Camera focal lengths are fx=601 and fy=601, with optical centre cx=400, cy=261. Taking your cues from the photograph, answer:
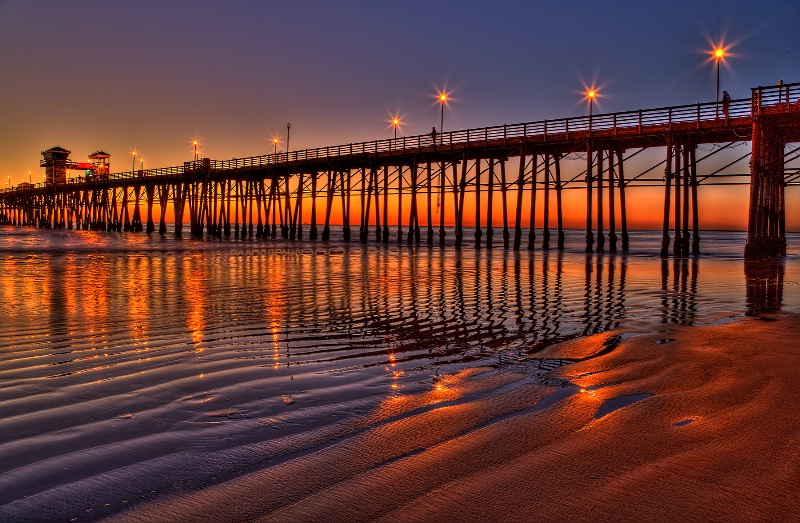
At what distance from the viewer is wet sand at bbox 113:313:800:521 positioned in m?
2.40

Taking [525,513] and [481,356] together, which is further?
[481,356]

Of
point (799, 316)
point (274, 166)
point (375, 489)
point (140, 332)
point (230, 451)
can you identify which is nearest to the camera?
point (375, 489)

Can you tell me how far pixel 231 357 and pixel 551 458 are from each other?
132 inches

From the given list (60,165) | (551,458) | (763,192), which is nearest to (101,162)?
(60,165)

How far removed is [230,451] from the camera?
3.04 meters

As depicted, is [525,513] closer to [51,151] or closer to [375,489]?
[375,489]

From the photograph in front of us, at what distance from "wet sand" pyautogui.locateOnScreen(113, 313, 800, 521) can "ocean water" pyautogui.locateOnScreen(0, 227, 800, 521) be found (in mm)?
215

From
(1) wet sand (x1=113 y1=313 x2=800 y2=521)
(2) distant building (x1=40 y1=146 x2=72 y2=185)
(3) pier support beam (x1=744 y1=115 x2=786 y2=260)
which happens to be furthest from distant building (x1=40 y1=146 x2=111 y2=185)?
(1) wet sand (x1=113 y1=313 x2=800 y2=521)

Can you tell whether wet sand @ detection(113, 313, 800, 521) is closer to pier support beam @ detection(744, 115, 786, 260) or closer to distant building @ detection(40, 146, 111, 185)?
pier support beam @ detection(744, 115, 786, 260)

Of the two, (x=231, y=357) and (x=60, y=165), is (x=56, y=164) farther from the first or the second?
(x=231, y=357)

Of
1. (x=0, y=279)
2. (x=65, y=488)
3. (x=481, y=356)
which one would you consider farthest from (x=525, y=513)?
(x=0, y=279)

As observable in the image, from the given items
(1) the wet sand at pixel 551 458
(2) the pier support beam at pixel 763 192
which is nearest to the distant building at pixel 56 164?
(2) the pier support beam at pixel 763 192

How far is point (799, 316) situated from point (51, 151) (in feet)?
313

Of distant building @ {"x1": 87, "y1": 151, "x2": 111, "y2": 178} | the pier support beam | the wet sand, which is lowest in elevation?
the wet sand
